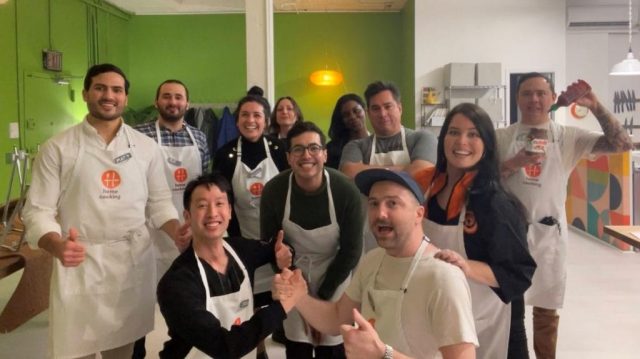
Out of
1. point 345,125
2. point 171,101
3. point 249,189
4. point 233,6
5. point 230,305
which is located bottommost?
point 230,305

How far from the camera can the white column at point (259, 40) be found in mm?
4250

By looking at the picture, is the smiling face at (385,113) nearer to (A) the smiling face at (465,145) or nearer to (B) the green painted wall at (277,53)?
(A) the smiling face at (465,145)

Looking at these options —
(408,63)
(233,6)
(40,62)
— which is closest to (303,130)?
(40,62)

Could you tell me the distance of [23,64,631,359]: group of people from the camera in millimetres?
1531

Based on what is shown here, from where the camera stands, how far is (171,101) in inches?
115

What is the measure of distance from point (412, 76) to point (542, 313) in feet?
17.9

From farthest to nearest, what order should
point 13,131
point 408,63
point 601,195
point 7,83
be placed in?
1. point 408,63
2. point 601,195
3. point 13,131
4. point 7,83

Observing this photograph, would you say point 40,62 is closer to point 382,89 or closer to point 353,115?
point 353,115

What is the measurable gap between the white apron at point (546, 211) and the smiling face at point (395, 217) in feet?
3.84

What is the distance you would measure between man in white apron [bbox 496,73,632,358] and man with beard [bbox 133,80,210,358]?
1.60 metres

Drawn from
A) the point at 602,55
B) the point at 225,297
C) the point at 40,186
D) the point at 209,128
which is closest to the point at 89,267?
the point at 40,186

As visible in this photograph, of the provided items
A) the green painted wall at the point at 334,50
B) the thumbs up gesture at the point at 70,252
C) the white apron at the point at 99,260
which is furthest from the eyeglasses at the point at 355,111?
the green painted wall at the point at 334,50

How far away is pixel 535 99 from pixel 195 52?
707cm

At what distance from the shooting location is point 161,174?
7.87 ft
